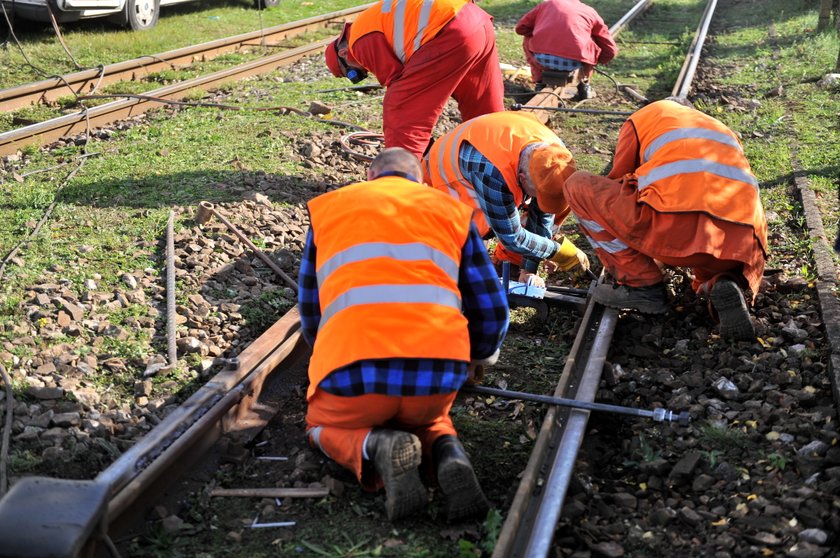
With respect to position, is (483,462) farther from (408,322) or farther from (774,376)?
(774,376)

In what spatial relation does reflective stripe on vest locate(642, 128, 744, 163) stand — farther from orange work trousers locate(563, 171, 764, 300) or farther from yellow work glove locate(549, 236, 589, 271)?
yellow work glove locate(549, 236, 589, 271)

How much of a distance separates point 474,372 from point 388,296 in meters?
0.93

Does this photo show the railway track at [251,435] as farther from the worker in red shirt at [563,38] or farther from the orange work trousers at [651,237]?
the worker in red shirt at [563,38]

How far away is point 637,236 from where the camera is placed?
15.8ft

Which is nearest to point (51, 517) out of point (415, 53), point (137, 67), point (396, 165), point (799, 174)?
point (396, 165)

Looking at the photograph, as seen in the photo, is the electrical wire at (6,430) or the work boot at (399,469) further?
the electrical wire at (6,430)

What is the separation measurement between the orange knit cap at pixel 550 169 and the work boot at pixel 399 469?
195 cm

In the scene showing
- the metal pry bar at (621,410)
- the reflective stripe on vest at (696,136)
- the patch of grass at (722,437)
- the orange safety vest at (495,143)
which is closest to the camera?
the patch of grass at (722,437)

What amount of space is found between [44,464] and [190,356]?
1.09 meters

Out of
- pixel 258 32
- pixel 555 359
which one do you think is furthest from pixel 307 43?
pixel 555 359

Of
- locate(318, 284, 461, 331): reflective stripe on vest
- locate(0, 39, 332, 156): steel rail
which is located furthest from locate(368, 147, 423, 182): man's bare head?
locate(0, 39, 332, 156): steel rail

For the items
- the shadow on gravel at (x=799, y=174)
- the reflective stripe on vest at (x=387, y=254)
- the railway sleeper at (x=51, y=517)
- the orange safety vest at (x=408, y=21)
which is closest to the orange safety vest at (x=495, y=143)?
the orange safety vest at (x=408, y=21)

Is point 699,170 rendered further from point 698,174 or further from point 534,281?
point 534,281

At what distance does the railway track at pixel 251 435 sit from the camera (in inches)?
110
